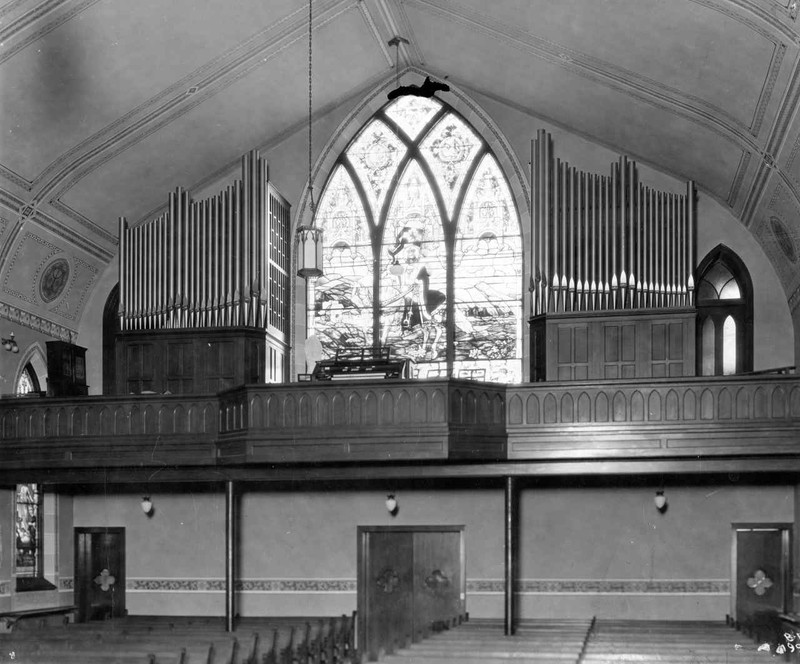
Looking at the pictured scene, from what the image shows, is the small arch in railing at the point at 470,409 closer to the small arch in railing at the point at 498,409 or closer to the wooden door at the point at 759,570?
the small arch in railing at the point at 498,409

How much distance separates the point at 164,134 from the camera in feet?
59.1

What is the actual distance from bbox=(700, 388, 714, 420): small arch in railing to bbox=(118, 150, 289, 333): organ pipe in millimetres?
6459

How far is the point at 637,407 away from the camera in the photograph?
50.5 feet

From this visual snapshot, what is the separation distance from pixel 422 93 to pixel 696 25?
18.0 ft

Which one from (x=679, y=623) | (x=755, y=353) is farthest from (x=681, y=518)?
(x=755, y=353)

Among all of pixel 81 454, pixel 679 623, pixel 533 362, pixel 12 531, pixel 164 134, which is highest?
pixel 164 134

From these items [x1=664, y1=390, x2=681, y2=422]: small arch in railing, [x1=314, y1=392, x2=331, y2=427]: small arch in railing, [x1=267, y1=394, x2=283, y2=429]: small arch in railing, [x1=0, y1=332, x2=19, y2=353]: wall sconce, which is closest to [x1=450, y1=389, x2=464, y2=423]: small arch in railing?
[x1=314, y1=392, x2=331, y2=427]: small arch in railing

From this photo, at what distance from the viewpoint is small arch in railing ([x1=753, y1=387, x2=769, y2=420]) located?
15.0 metres

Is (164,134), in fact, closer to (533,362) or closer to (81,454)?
(81,454)

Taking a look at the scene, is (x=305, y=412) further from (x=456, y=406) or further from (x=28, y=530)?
(x=28, y=530)

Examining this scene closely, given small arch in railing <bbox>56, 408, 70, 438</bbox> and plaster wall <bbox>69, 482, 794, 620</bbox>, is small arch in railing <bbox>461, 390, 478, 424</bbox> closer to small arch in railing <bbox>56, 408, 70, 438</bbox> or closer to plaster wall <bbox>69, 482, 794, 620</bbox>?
plaster wall <bbox>69, 482, 794, 620</bbox>

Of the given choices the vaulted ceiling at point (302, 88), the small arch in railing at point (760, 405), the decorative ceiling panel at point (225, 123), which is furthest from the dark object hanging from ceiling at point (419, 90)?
the small arch in railing at point (760, 405)

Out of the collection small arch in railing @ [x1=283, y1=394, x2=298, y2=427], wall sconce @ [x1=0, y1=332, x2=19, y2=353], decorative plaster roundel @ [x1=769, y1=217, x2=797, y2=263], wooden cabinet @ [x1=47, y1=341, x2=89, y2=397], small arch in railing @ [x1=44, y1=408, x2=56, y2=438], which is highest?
decorative plaster roundel @ [x1=769, y1=217, x2=797, y2=263]

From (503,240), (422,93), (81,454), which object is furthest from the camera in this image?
(503,240)
